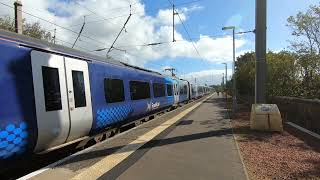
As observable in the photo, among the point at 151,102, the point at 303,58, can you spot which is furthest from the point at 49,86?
the point at 303,58

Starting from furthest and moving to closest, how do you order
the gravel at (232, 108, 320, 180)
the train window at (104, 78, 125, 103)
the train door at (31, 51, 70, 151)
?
the train window at (104, 78, 125, 103), the train door at (31, 51, 70, 151), the gravel at (232, 108, 320, 180)

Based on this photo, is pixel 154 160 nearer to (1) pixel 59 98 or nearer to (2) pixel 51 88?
(1) pixel 59 98

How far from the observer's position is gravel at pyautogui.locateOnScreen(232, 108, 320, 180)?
8.02 metres

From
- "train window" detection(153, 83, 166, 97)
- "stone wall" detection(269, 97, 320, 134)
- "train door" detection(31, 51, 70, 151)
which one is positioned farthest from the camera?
"train window" detection(153, 83, 166, 97)

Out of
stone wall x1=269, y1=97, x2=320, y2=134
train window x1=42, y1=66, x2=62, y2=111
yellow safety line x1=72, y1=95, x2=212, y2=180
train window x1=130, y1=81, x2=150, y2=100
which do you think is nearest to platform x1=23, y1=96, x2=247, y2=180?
yellow safety line x1=72, y1=95, x2=212, y2=180

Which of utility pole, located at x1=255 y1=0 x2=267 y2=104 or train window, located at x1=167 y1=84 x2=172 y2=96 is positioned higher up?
utility pole, located at x1=255 y1=0 x2=267 y2=104

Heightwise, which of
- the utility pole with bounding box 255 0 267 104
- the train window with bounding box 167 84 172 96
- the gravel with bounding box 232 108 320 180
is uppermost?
the utility pole with bounding box 255 0 267 104

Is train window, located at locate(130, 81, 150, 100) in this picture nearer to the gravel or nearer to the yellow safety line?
the yellow safety line

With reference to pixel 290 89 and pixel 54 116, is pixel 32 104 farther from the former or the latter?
pixel 290 89

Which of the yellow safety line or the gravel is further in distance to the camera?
the gravel

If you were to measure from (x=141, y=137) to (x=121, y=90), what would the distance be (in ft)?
9.65

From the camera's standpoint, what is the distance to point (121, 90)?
48.7 ft

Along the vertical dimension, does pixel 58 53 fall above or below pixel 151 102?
above

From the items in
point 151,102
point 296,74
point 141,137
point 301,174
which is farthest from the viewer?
point 296,74
